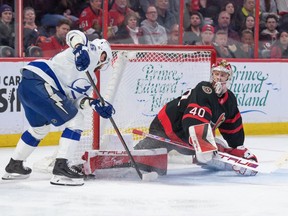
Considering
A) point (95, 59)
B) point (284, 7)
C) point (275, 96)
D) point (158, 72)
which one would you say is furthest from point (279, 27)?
point (95, 59)

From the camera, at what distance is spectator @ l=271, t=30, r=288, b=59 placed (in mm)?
8297

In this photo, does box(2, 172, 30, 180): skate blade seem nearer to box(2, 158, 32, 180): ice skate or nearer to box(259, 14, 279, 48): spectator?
box(2, 158, 32, 180): ice skate

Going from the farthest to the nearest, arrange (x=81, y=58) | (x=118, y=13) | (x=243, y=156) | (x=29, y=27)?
(x=118, y=13) < (x=29, y=27) < (x=243, y=156) < (x=81, y=58)

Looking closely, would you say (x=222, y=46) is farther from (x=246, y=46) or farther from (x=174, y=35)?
(x=174, y=35)

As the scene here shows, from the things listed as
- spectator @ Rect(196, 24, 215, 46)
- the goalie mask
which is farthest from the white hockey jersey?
spectator @ Rect(196, 24, 215, 46)

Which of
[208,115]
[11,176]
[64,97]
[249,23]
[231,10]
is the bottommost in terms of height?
[11,176]

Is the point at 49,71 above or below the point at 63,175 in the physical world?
above

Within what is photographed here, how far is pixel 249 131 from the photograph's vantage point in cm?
788

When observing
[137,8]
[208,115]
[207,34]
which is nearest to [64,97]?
[208,115]

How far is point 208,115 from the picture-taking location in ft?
18.1

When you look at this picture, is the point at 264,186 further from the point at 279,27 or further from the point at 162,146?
the point at 279,27

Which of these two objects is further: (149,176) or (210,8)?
(210,8)

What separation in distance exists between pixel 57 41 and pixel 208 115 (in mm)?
1966

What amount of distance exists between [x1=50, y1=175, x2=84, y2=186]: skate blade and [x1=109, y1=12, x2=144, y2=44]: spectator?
256 centimetres
